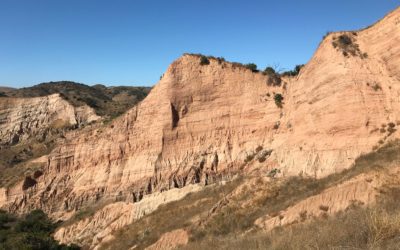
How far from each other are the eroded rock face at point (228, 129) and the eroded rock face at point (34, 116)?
93.2ft

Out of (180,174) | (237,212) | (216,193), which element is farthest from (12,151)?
(237,212)

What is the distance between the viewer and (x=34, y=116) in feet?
232

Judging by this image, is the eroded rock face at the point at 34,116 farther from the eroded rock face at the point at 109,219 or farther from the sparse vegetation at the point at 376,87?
the sparse vegetation at the point at 376,87

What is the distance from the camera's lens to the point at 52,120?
68.8 meters

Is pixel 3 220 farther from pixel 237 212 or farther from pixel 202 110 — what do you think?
pixel 237 212

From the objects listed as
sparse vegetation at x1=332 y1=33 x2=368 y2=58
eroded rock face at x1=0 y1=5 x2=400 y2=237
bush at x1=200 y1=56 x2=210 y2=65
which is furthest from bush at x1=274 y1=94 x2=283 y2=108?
bush at x1=200 y1=56 x2=210 y2=65

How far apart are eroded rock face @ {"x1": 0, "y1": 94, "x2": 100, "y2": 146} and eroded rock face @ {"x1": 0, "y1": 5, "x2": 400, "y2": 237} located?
28398mm

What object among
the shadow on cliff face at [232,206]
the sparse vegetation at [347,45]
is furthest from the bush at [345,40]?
the shadow on cliff face at [232,206]

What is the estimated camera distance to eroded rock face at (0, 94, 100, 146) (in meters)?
66.5

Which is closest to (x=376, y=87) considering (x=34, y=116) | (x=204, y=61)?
(x=204, y=61)

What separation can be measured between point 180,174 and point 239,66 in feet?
32.9

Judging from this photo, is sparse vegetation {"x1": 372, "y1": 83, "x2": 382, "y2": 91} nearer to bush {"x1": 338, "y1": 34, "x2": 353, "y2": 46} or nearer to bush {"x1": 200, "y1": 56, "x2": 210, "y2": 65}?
bush {"x1": 338, "y1": 34, "x2": 353, "y2": 46}

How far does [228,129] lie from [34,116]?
5097 cm

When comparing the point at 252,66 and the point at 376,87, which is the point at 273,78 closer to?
the point at 252,66
